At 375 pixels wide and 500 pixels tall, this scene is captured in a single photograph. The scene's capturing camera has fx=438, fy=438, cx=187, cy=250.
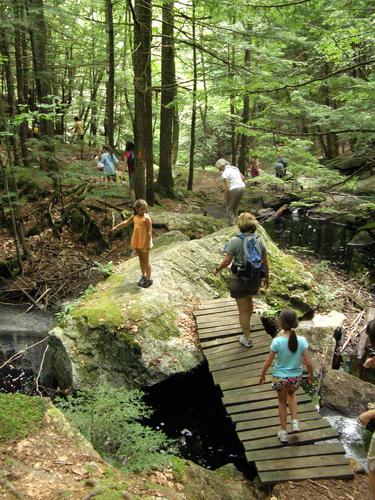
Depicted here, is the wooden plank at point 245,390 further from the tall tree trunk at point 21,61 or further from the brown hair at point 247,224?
the tall tree trunk at point 21,61

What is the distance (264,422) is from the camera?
6.14 m

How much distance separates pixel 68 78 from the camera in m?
24.4

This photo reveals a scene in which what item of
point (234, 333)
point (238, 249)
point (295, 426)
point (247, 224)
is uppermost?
point (247, 224)

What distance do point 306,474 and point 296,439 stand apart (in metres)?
0.56

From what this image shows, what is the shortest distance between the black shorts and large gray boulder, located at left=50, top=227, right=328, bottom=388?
1.58 metres

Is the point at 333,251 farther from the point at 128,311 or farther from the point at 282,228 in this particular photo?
the point at 128,311

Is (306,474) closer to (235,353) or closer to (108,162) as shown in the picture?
(235,353)

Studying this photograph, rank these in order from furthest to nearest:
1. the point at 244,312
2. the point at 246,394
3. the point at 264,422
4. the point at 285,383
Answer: the point at 244,312 → the point at 246,394 → the point at 264,422 → the point at 285,383

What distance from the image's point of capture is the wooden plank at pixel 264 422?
6.07m

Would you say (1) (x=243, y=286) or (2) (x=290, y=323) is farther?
(1) (x=243, y=286)

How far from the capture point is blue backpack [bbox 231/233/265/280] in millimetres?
7035

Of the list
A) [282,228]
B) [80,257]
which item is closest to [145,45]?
[80,257]

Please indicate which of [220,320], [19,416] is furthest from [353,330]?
[19,416]

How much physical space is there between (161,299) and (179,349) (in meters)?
1.16
